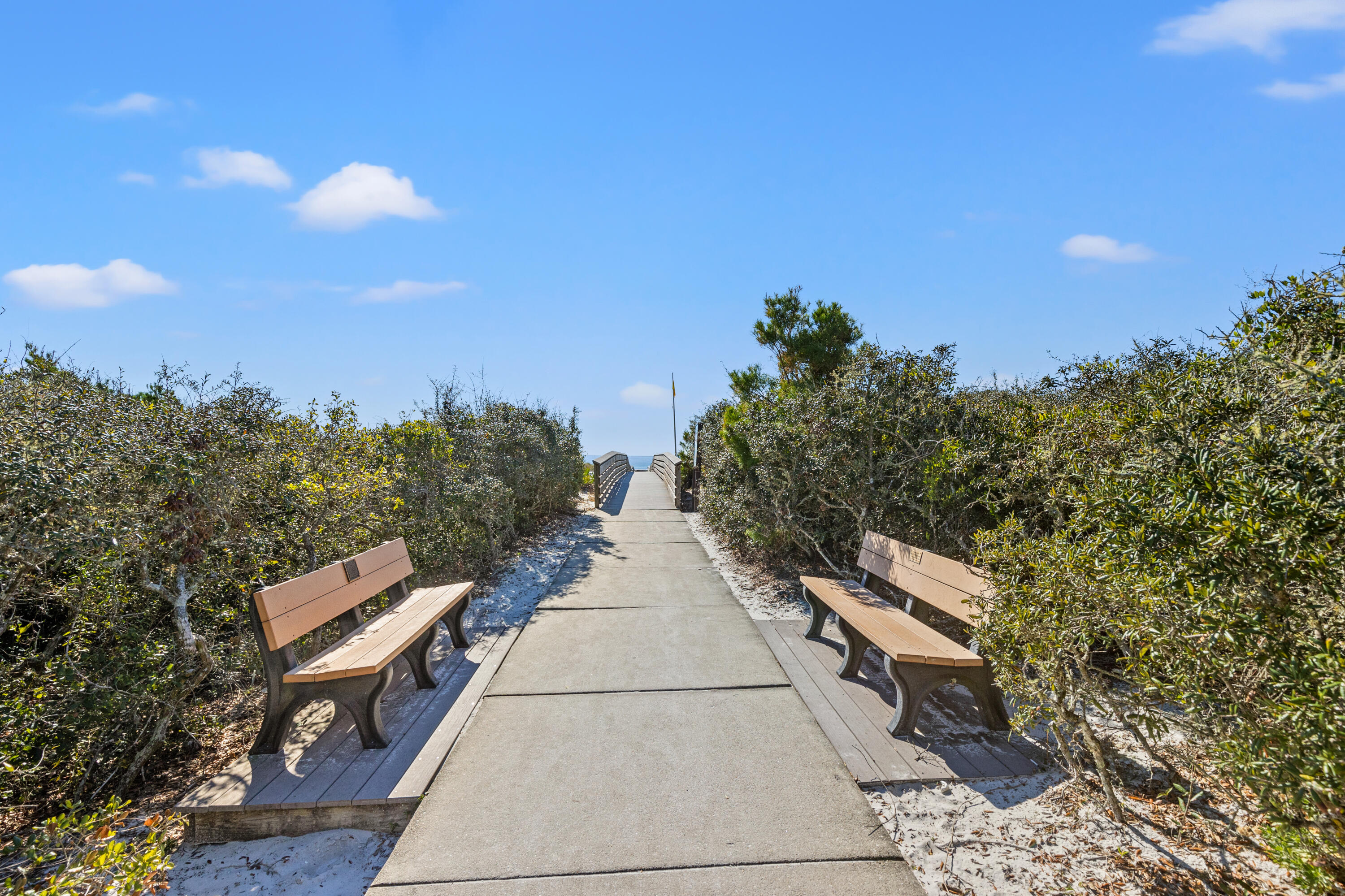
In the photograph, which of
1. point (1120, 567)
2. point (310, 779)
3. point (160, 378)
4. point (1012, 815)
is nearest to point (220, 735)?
point (310, 779)

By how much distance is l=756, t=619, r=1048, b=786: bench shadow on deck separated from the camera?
119 inches

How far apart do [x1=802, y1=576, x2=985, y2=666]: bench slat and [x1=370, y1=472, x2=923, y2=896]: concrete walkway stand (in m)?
0.62

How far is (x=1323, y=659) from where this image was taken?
1.57 meters

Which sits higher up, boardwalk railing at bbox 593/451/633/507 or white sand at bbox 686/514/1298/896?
boardwalk railing at bbox 593/451/633/507

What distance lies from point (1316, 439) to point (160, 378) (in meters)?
6.07

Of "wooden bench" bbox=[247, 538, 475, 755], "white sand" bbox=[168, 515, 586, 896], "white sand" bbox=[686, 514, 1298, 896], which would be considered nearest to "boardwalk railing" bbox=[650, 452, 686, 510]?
"wooden bench" bbox=[247, 538, 475, 755]

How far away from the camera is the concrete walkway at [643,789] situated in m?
2.35

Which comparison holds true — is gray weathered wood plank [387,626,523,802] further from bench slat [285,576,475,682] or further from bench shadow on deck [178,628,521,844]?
bench slat [285,576,475,682]

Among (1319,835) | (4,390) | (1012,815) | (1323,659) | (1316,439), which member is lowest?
(1012,815)

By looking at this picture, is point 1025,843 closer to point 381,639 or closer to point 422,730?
point 422,730

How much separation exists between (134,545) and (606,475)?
1399cm

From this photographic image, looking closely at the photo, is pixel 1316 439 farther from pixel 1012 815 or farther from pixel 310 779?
pixel 310 779

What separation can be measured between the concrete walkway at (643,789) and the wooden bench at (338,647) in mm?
545

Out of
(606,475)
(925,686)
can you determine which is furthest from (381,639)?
(606,475)
